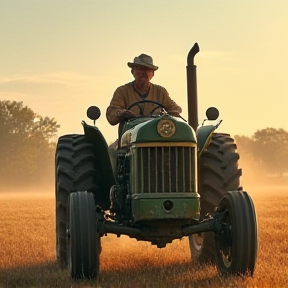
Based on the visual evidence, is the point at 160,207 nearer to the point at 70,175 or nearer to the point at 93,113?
the point at 70,175

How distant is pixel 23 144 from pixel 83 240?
70.1 m

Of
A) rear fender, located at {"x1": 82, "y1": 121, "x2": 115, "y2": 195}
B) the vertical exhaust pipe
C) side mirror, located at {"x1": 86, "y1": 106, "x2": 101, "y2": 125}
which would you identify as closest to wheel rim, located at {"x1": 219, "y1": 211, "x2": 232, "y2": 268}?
rear fender, located at {"x1": 82, "y1": 121, "x2": 115, "y2": 195}

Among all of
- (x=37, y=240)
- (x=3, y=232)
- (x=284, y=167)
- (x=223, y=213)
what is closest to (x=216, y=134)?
(x=223, y=213)

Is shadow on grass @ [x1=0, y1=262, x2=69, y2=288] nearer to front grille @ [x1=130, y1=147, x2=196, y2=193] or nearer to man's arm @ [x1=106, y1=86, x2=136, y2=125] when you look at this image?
front grille @ [x1=130, y1=147, x2=196, y2=193]

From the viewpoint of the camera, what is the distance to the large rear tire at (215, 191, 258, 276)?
714cm

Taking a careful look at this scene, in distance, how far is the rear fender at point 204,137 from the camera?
26.5ft

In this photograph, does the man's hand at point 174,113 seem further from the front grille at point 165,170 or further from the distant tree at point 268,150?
the distant tree at point 268,150

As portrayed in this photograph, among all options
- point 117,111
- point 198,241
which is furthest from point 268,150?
point 117,111

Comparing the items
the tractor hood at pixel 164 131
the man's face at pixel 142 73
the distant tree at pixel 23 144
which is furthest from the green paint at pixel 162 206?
the distant tree at pixel 23 144

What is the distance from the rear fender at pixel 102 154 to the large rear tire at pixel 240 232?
162cm

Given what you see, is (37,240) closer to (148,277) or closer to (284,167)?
(148,277)

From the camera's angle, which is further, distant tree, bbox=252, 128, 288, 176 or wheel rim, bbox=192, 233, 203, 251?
distant tree, bbox=252, 128, 288, 176

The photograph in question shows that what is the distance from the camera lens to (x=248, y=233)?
23.5ft

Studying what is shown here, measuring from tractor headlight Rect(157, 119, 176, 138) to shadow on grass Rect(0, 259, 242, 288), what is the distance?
1.49 metres
